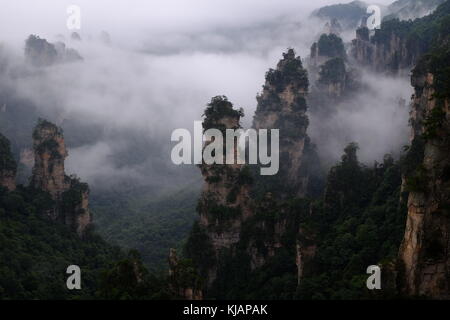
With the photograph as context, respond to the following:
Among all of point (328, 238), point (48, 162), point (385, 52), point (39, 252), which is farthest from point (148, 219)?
point (328, 238)

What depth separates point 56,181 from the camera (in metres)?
68.7

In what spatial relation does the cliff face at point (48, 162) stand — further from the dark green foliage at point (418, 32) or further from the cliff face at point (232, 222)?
the dark green foliage at point (418, 32)

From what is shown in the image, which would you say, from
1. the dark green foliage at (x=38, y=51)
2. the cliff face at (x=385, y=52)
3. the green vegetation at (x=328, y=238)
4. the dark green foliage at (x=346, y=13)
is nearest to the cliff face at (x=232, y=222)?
the green vegetation at (x=328, y=238)

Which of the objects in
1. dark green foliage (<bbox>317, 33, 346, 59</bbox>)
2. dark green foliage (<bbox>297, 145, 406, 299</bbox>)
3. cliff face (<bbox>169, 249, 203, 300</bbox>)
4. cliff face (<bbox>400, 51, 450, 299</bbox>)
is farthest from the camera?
dark green foliage (<bbox>317, 33, 346, 59</bbox>)

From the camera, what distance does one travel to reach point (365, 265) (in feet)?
149

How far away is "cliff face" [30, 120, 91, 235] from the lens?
68.0m

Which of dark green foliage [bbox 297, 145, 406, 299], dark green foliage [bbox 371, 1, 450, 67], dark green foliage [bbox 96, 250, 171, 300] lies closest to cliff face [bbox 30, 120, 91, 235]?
dark green foliage [bbox 297, 145, 406, 299]

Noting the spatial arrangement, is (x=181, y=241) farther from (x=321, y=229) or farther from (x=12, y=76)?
(x=12, y=76)

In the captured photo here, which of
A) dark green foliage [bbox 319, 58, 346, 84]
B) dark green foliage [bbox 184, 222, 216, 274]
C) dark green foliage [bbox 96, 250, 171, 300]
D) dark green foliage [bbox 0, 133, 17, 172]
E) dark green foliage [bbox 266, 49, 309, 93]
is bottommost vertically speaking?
dark green foliage [bbox 96, 250, 171, 300]

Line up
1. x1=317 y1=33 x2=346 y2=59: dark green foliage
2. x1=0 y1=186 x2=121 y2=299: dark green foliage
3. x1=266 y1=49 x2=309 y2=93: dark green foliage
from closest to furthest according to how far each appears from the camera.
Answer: x1=0 y1=186 x2=121 y2=299: dark green foliage → x1=266 y1=49 x2=309 y2=93: dark green foliage → x1=317 y1=33 x2=346 y2=59: dark green foliage

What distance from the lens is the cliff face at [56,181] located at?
6800 cm

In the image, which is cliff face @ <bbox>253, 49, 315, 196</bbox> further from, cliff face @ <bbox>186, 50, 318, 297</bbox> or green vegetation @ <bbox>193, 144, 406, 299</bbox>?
Answer: cliff face @ <bbox>186, 50, 318, 297</bbox>

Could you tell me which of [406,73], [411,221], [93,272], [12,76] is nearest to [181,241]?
[93,272]

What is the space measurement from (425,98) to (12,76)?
97101 mm
